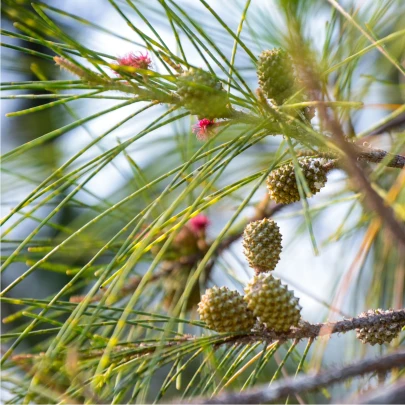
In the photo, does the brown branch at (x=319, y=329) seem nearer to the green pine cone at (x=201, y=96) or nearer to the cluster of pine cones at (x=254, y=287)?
the cluster of pine cones at (x=254, y=287)

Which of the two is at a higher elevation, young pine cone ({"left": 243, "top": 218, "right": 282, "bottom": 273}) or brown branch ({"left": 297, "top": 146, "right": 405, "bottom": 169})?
brown branch ({"left": 297, "top": 146, "right": 405, "bottom": 169})

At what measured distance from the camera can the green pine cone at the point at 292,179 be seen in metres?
0.82

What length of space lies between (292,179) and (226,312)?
214 mm

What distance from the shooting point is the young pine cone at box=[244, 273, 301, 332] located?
717 millimetres

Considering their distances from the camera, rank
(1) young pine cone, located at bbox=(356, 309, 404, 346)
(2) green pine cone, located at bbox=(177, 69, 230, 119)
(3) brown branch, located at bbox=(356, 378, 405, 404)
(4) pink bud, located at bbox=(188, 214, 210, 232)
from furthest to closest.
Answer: (4) pink bud, located at bbox=(188, 214, 210, 232) < (1) young pine cone, located at bbox=(356, 309, 404, 346) < (2) green pine cone, located at bbox=(177, 69, 230, 119) < (3) brown branch, located at bbox=(356, 378, 405, 404)

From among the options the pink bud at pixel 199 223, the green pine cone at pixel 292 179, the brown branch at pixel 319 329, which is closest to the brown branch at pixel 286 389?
the brown branch at pixel 319 329

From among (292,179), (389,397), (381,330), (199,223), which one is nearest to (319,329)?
(381,330)

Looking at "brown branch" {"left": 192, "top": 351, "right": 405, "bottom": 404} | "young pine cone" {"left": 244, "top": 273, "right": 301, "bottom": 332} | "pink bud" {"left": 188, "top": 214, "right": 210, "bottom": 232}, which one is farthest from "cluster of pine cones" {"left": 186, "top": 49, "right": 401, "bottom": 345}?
"pink bud" {"left": 188, "top": 214, "right": 210, "bottom": 232}

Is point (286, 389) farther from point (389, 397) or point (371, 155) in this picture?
point (371, 155)

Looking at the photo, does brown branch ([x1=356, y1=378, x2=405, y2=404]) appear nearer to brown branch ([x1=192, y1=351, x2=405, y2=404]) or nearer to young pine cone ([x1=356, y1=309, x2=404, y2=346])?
brown branch ([x1=192, y1=351, x2=405, y2=404])

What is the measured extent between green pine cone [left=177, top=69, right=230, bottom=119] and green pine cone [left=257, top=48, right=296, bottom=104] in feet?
0.23

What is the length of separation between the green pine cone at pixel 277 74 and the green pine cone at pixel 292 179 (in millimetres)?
106

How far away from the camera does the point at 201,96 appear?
70 cm

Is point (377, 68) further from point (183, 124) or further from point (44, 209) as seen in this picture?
point (44, 209)
